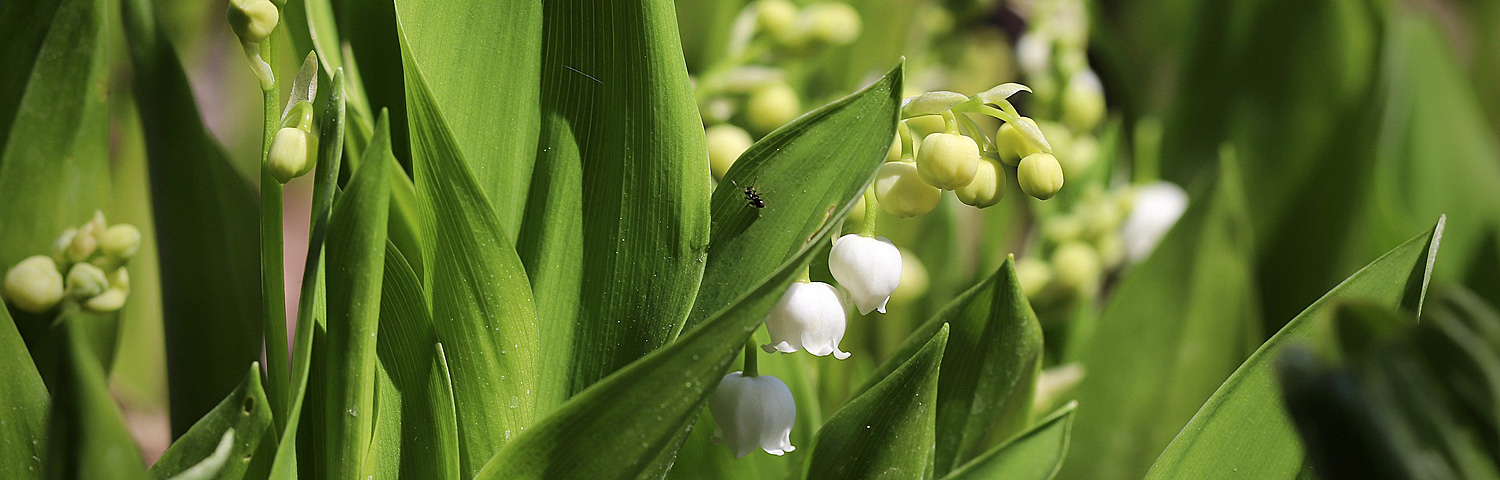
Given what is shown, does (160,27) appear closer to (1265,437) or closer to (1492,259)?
(1265,437)

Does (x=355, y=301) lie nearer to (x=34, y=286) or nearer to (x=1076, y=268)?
(x=34, y=286)

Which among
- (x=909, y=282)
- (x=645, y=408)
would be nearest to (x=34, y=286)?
(x=645, y=408)

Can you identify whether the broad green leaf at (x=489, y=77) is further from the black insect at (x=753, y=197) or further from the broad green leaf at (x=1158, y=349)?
the broad green leaf at (x=1158, y=349)

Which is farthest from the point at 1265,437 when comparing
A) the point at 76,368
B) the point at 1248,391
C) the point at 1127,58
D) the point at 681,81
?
the point at 1127,58

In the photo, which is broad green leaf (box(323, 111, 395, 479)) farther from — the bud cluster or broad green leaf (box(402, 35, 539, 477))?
the bud cluster

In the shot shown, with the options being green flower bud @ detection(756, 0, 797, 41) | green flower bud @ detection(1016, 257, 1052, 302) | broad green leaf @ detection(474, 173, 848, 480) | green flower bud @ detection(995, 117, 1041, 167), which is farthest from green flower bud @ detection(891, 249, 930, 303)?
broad green leaf @ detection(474, 173, 848, 480)

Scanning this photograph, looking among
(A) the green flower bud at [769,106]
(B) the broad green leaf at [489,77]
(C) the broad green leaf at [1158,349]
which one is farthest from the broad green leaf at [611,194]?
(C) the broad green leaf at [1158,349]

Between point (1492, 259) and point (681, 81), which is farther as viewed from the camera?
point (1492, 259)
